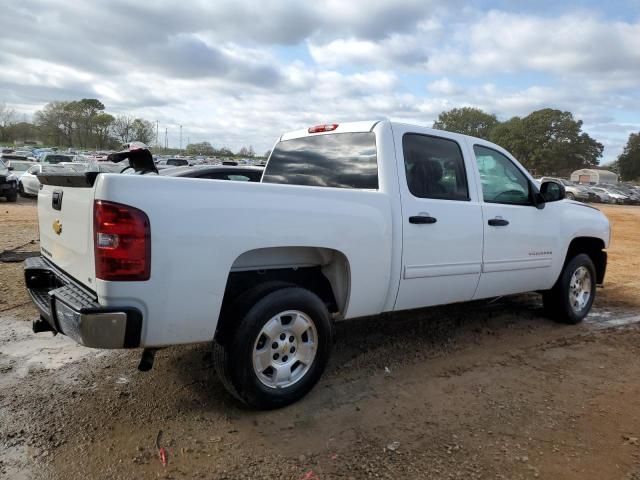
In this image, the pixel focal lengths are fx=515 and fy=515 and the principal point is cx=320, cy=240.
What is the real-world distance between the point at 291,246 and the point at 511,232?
2370mm

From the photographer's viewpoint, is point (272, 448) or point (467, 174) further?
point (467, 174)

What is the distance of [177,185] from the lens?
2787 mm

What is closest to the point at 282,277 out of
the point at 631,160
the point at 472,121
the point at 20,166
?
the point at 20,166

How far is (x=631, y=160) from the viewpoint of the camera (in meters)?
105

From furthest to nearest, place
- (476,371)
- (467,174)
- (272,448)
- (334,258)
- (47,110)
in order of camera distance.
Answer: (47,110)
(467,174)
(476,371)
(334,258)
(272,448)

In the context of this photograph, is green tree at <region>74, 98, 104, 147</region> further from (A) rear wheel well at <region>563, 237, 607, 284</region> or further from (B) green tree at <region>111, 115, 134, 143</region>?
(A) rear wheel well at <region>563, 237, 607, 284</region>

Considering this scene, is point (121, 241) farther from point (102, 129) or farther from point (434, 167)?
point (102, 129)

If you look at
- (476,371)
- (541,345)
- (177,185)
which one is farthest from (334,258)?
(541,345)

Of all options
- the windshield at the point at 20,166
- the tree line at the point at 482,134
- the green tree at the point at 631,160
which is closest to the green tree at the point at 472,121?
the tree line at the point at 482,134

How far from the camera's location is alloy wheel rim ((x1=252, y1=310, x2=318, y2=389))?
3281 mm

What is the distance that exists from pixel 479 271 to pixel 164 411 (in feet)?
9.04

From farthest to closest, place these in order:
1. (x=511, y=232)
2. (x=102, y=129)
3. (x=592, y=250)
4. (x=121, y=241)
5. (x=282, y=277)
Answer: (x=102, y=129), (x=592, y=250), (x=511, y=232), (x=282, y=277), (x=121, y=241)

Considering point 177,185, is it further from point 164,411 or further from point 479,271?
point 479,271

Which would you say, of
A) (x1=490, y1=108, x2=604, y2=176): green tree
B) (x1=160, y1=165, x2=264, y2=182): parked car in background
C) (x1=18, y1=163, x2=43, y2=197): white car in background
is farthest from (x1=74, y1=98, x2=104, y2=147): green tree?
(x1=160, y1=165, x2=264, y2=182): parked car in background
